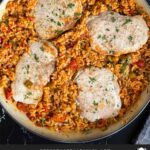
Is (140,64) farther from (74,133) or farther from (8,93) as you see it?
(8,93)

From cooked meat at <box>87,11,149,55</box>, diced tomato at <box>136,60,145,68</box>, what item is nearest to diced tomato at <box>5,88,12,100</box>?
cooked meat at <box>87,11,149,55</box>

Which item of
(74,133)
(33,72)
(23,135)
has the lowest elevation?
(23,135)

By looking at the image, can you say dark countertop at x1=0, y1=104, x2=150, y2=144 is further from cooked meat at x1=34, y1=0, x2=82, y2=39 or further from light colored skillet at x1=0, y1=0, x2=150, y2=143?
cooked meat at x1=34, y1=0, x2=82, y2=39

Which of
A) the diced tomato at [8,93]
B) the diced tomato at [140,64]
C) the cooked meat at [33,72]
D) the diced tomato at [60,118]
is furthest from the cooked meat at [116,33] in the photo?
the diced tomato at [8,93]

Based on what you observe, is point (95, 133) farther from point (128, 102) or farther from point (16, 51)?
point (16, 51)

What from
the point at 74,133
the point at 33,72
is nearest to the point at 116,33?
the point at 33,72

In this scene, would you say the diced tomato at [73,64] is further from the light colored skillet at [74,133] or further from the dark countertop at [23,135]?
the dark countertop at [23,135]
